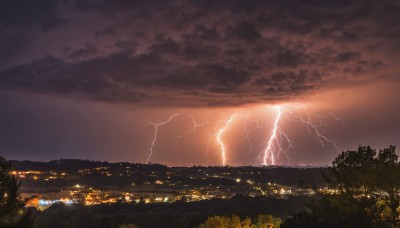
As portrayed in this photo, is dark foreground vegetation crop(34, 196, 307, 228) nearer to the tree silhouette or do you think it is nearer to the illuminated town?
the illuminated town

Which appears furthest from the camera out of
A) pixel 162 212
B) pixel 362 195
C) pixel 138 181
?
pixel 138 181

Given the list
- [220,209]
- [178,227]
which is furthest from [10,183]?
[220,209]

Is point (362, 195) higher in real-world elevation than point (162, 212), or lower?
higher

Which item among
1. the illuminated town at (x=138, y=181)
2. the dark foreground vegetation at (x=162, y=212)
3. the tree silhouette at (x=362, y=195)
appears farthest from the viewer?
the illuminated town at (x=138, y=181)

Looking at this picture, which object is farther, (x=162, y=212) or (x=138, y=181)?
(x=138, y=181)

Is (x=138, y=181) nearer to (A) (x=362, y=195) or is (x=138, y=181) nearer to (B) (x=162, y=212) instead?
(B) (x=162, y=212)

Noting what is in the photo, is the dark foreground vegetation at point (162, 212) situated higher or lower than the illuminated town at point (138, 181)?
lower

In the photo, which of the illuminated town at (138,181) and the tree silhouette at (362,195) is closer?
the tree silhouette at (362,195)

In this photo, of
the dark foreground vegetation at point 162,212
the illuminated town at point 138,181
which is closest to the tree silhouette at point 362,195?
the dark foreground vegetation at point 162,212

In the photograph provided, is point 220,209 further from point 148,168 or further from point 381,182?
point 148,168

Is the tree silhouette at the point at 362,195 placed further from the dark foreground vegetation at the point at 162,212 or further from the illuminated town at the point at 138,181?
the illuminated town at the point at 138,181

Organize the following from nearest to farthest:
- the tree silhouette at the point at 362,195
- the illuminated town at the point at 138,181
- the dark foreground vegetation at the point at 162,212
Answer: the tree silhouette at the point at 362,195, the dark foreground vegetation at the point at 162,212, the illuminated town at the point at 138,181

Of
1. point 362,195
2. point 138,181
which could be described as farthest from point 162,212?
point 138,181
